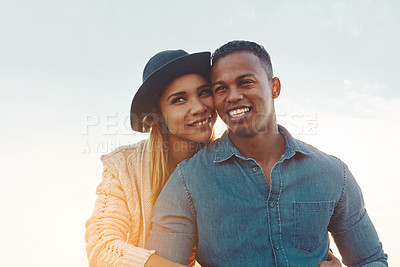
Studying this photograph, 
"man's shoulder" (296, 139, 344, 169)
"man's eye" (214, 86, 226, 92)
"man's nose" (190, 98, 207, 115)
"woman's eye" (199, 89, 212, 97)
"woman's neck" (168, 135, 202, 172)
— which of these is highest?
"man's eye" (214, 86, 226, 92)

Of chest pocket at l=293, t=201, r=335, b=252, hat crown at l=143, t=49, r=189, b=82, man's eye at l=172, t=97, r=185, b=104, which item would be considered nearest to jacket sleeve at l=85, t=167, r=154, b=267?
man's eye at l=172, t=97, r=185, b=104

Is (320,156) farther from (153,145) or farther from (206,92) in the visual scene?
(153,145)

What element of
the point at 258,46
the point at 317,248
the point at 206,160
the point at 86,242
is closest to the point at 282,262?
the point at 317,248

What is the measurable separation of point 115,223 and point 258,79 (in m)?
1.55

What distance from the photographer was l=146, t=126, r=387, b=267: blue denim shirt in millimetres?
2539

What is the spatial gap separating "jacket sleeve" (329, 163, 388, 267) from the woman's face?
1.19 metres

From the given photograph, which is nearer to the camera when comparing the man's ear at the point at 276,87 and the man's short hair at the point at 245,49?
the man's short hair at the point at 245,49

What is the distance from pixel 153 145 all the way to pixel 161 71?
28.1 inches

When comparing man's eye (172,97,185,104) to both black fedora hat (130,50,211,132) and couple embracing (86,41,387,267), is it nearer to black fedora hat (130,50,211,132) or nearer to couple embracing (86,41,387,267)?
couple embracing (86,41,387,267)

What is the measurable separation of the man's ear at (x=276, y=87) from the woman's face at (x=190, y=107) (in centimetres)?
53

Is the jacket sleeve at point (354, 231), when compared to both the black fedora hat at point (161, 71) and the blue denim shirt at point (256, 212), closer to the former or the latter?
the blue denim shirt at point (256, 212)

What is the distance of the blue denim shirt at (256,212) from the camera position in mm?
2539

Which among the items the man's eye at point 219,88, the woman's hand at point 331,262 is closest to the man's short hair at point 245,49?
the man's eye at point 219,88

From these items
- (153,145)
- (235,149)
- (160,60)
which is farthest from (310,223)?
(160,60)
